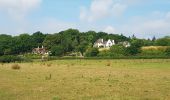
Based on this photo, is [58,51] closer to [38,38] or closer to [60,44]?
[60,44]

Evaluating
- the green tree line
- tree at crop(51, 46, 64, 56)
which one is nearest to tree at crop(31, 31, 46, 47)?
the green tree line

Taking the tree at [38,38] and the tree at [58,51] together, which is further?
the tree at [38,38]

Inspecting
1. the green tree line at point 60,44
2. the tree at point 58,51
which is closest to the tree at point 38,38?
the green tree line at point 60,44

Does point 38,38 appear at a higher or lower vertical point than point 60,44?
higher

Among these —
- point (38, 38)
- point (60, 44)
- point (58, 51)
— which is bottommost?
point (58, 51)

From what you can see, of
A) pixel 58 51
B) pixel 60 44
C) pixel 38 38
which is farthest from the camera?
pixel 38 38

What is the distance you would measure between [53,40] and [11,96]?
152 m

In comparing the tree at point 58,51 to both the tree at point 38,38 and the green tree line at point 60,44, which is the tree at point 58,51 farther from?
the tree at point 38,38

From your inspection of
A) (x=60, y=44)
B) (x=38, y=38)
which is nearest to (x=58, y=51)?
(x=60, y=44)

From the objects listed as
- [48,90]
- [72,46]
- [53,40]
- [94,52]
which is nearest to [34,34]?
[53,40]

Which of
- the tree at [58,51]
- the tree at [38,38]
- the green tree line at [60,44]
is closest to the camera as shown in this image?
the green tree line at [60,44]

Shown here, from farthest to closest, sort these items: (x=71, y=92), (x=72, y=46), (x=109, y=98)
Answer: (x=72, y=46)
(x=71, y=92)
(x=109, y=98)

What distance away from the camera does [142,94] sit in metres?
19.1

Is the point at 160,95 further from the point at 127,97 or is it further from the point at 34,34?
the point at 34,34
